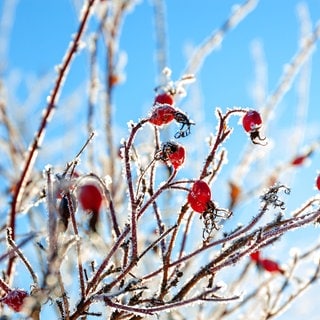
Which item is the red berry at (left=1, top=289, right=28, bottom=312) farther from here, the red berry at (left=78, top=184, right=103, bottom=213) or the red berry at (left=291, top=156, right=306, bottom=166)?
the red berry at (left=291, top=156, right=306, bottom=166)

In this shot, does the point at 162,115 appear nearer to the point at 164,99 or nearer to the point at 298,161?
the point at 164,99

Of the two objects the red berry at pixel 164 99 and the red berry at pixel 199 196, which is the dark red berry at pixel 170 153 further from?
the red berry at pixel 164 99

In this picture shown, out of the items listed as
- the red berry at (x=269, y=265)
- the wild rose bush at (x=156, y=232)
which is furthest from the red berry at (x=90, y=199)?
the red berry at (x=269, y=265)

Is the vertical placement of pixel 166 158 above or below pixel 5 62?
below

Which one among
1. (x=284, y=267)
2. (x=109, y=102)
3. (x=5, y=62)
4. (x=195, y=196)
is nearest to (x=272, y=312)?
(x=284, y=267)

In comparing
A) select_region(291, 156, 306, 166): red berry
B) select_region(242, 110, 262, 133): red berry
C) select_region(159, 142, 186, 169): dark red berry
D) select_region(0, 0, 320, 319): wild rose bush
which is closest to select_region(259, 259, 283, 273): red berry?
select_region(0, 0, 320, 319): wild rose bush

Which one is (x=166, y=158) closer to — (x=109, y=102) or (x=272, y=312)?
(x=272, y=312)

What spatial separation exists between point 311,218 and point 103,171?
7.21 feet

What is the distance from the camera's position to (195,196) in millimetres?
1556

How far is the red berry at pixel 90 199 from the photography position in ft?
5.38

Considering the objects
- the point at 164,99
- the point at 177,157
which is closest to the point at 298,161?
the point at 164,99

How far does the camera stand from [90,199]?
1.64m

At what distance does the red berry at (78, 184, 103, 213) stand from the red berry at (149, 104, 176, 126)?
0.26m

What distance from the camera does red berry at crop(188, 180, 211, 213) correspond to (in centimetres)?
155
